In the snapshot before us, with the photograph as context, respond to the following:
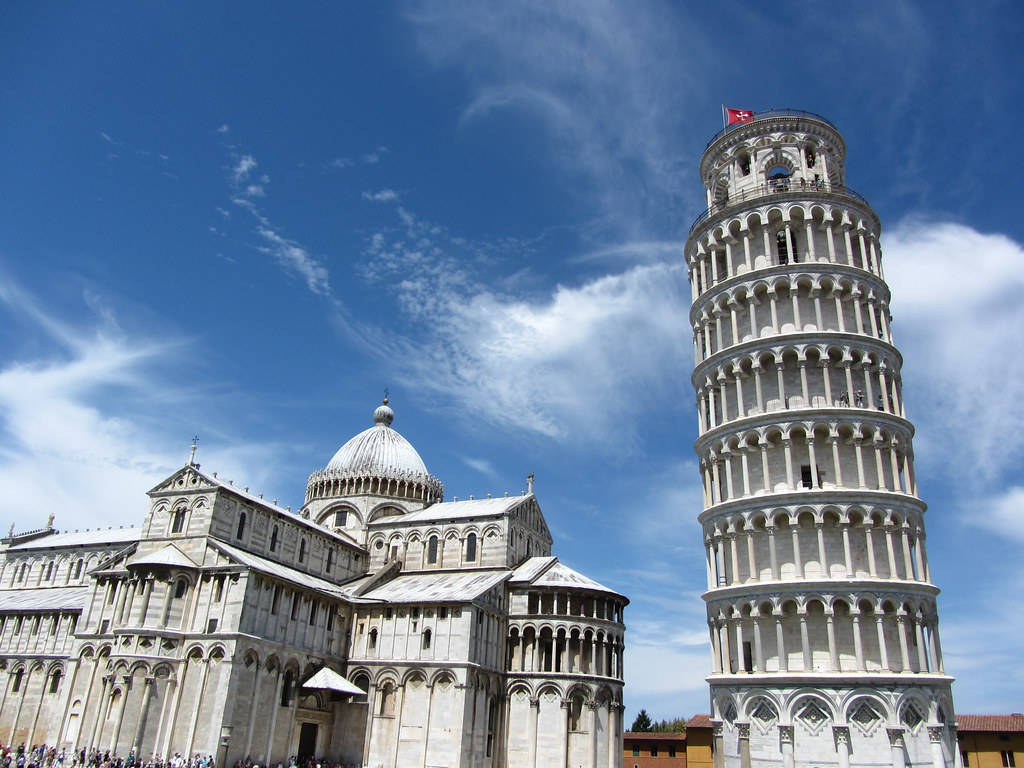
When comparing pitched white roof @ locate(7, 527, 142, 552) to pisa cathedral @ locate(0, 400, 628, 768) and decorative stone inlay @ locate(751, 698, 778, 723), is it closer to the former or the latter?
pisa cathedral @ locate(0, 400, 628, 768)

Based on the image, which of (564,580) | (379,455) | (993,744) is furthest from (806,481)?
(379,455)

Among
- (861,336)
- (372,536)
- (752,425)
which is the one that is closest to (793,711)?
(752,425)

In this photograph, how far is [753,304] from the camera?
3506 cm

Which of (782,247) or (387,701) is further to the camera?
(387,701)

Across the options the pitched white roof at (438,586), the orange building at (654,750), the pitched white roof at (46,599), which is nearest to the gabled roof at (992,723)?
the orange building at (654,750)

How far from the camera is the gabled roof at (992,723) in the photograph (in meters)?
49.6

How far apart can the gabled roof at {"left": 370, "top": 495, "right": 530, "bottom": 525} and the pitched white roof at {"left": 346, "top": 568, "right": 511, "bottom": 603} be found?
3.83m

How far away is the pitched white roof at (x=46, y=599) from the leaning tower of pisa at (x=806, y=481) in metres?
42.0

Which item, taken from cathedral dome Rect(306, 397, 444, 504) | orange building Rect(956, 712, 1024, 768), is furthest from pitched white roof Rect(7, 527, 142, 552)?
orange building Rect(956, 712, 1024, 768)

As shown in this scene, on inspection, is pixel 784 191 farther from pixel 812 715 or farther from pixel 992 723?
pixel 992 723

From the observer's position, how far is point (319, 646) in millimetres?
42375

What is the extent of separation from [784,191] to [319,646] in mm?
35204

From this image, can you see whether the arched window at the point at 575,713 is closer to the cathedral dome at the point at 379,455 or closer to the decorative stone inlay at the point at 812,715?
the decorative stone inlay at the point at 812,715

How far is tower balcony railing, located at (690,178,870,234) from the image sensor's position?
36.1 m
